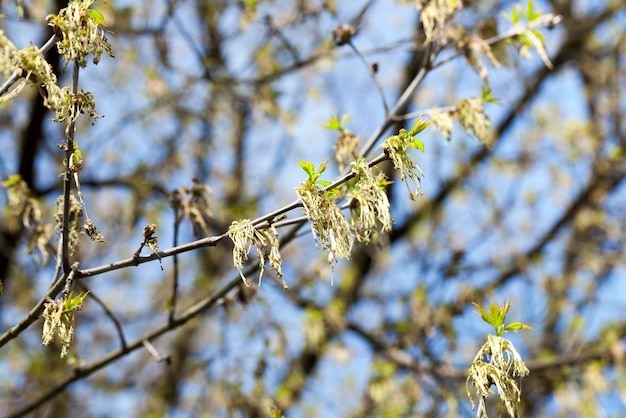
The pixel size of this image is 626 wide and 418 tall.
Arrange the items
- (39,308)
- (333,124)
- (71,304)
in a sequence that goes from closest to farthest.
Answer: (71,304), (39,308), (333,124)

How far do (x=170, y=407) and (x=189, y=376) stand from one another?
330mm

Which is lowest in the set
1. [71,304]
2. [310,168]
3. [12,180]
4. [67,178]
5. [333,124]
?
[71,304]

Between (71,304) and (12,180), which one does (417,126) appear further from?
(12,180)

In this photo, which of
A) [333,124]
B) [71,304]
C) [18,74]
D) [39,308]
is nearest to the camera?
[18,74]

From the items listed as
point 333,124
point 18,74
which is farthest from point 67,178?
point 333,124

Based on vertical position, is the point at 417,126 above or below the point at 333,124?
below

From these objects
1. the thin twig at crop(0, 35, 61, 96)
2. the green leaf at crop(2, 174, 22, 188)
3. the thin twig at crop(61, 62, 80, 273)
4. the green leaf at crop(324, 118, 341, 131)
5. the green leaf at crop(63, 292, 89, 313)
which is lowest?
the green leaf at crop(63, 292, 89, 313)

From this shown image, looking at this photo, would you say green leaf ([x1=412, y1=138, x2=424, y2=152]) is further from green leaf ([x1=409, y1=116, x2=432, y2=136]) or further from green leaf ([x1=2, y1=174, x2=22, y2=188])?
green leaf ([x1=2, y1=174, x2=22, y2=188])

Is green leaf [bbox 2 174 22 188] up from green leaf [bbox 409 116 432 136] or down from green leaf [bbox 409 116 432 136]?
up

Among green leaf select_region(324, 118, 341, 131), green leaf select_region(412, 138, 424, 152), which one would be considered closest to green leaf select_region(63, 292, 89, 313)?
green leaf select_region(412, 138, 424, 152)

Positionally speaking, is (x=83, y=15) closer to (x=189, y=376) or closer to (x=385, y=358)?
(x=385, y=358)

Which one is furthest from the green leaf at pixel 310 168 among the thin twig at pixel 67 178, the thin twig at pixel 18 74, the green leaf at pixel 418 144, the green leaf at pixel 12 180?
the green leaf at pixel 12 180

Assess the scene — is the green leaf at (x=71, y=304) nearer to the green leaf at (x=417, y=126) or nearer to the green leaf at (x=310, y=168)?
the green leaf at (x=310, y=168)

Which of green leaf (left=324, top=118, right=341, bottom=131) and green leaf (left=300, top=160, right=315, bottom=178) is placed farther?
green leaf (left=324, top=118, right=341, bottom=131)
